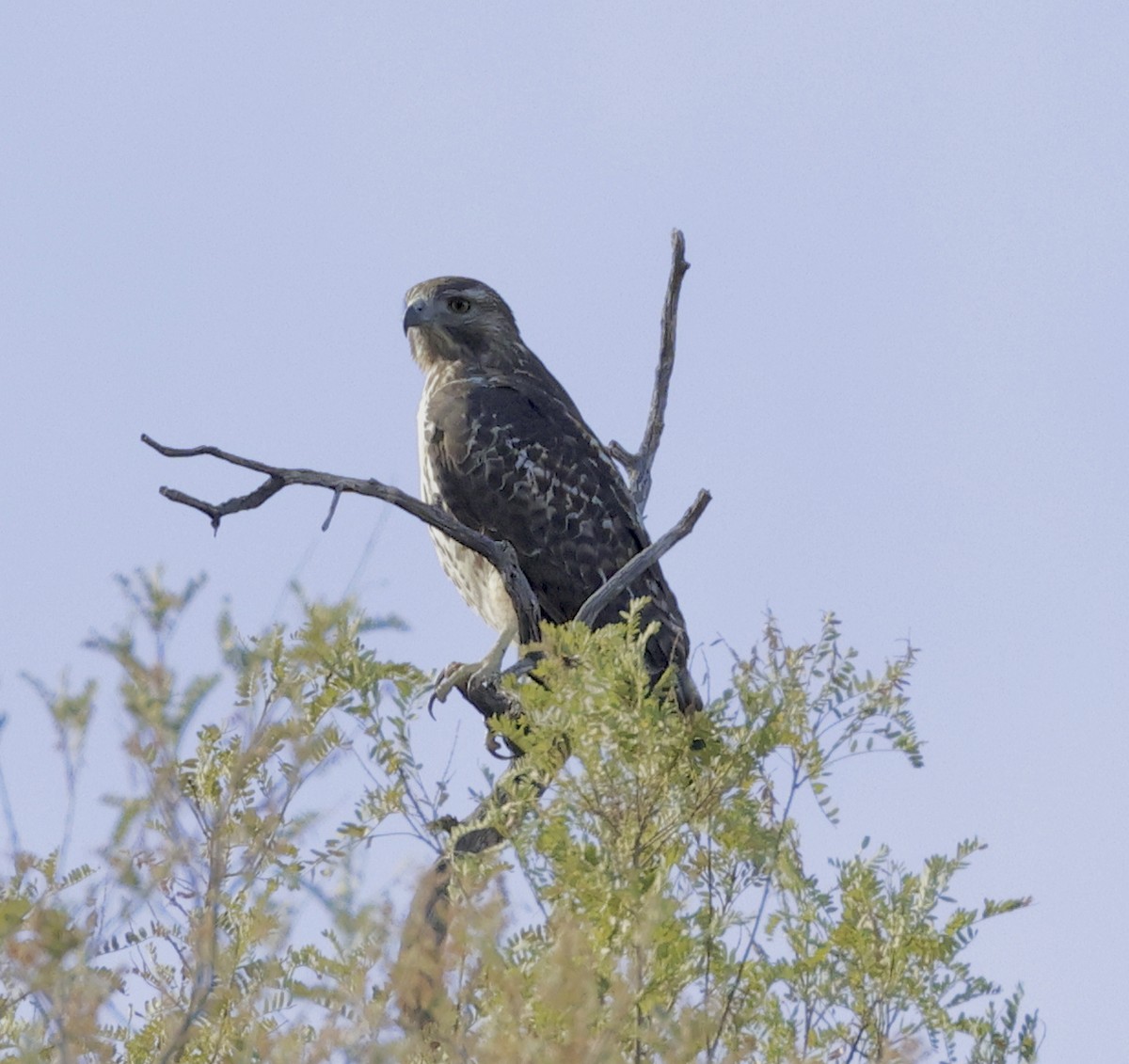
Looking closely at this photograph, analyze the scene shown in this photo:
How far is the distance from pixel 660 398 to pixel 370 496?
7.02 ft

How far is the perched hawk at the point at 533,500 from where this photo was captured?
24.3ft

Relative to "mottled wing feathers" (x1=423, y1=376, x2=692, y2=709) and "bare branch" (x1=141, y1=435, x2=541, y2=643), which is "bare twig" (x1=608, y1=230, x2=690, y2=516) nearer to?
"mottled wing feathers" (x1=423, y1=376, x2=692, y2=709)

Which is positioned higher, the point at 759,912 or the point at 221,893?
the point at 759,912

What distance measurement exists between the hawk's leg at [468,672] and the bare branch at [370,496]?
26cm

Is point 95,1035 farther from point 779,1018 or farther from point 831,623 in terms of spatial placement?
point 831,623

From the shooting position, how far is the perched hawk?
7.40 metres

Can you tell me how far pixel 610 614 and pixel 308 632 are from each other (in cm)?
334

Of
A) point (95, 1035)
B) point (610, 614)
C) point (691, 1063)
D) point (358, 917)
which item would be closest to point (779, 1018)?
point (691, 1063)

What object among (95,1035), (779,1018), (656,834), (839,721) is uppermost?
(839,721)

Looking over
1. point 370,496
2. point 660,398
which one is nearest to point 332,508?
point 370,496

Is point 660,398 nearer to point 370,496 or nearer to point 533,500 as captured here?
point 533,500

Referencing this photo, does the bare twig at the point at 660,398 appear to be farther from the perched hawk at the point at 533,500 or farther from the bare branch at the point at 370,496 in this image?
the bare branch at the point at 370,496

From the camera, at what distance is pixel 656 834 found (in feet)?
13.4

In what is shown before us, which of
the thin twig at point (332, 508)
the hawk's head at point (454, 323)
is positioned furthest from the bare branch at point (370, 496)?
the hawk's head at point (454, 323)
